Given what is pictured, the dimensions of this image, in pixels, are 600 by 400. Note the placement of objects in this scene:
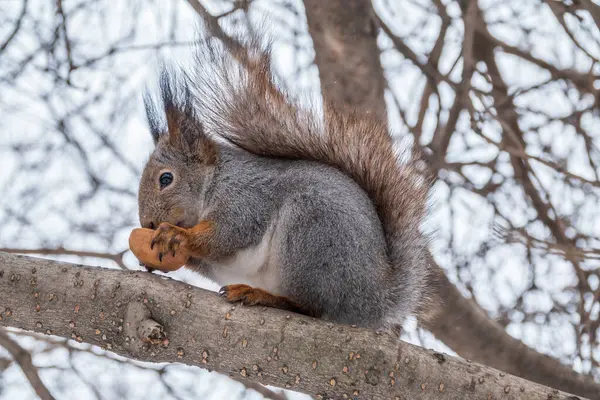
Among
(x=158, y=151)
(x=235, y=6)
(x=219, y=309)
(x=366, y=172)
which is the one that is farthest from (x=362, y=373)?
(x=235, y=6)

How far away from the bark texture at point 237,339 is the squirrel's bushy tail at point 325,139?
7.7 inches

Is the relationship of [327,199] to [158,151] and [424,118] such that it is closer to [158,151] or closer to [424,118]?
[158,151]

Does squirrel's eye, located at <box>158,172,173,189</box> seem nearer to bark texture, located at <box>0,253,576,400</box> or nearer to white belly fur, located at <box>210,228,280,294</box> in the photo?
white belly fur, located at <box>210,228,280,294</box>

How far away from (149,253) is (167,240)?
4 centimetres

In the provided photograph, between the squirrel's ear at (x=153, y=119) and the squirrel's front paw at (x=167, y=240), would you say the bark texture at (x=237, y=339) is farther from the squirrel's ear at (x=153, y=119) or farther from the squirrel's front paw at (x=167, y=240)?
the squirrel's ear at (x=153, y=119)

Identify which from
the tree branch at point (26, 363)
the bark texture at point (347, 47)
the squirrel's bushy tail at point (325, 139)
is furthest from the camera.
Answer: the bark texture at point (347, 47)

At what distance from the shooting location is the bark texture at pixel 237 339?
1199 millimetres

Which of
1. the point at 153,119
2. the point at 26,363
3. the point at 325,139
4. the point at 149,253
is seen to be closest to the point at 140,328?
the point at 149,253

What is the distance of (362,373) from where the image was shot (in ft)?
3.93

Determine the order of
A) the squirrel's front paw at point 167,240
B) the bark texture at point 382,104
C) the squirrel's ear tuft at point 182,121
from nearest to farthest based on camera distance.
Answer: the squirrel's front paw at point 167,240
the squirrel's ear tuft at point 182,121
the bark texture at point 382,104

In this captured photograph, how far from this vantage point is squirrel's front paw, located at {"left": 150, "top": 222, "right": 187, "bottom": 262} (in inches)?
50.7

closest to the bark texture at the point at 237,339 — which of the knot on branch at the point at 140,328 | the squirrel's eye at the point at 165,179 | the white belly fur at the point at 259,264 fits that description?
the knot on branch at the point at 140,328

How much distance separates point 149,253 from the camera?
4.23 ft

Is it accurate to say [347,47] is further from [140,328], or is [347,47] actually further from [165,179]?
[140,328]
